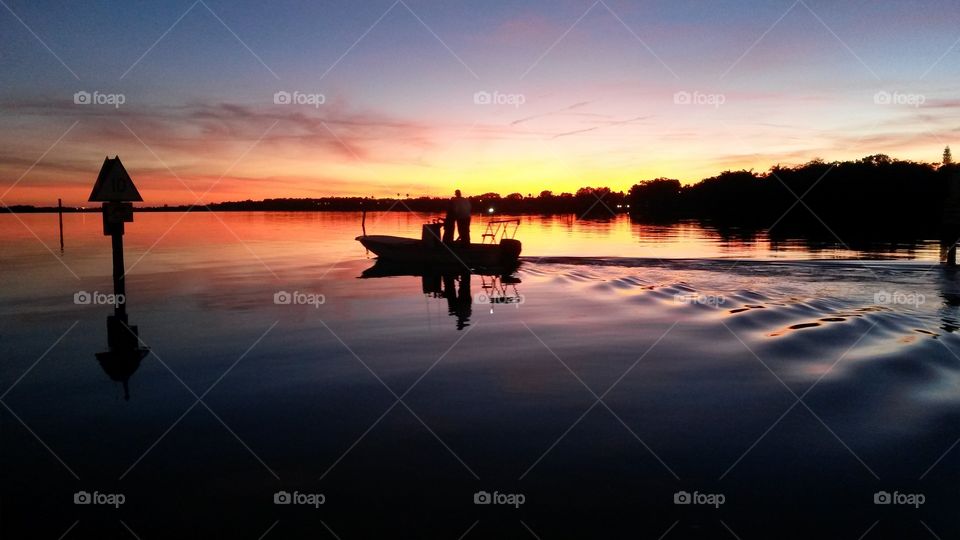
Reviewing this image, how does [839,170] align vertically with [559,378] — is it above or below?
above

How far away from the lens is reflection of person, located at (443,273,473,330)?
1537 cm

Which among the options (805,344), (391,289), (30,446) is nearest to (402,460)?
(30,446)

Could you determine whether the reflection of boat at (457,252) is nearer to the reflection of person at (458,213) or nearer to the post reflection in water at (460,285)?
the post reflection in water at (460,285)

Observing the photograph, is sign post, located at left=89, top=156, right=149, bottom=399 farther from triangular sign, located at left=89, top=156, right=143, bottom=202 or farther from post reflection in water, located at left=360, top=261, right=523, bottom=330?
post reflection in water, located at left=360, top=261, right=523, bottom=330

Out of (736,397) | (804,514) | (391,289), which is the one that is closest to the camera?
(804,514)

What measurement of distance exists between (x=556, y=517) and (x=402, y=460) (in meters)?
1.93

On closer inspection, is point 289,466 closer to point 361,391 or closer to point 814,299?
point 361,391

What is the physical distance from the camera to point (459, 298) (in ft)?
61.9

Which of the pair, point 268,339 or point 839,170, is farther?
point 839,170

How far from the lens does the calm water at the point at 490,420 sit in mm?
5336

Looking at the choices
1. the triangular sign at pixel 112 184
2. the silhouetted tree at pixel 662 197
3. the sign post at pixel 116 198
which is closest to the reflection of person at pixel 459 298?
the sign post at pixel 116 198

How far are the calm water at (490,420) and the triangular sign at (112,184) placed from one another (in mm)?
3234

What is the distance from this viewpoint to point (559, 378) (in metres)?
9.58

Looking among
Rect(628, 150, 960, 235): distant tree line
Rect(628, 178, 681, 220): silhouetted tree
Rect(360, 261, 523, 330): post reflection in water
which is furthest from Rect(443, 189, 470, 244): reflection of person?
Rect(628, 178, 681, 220): silhouetted tree
